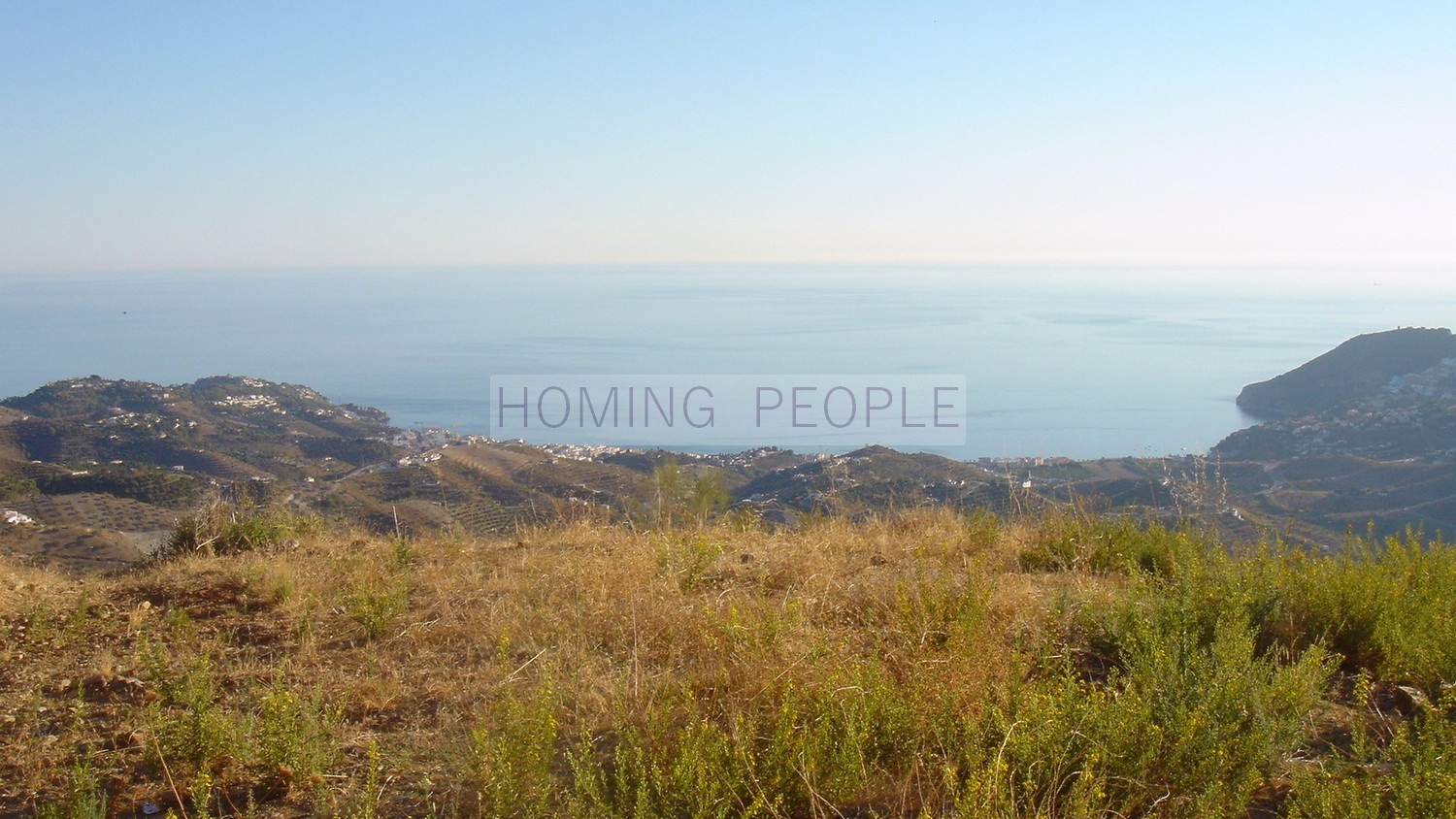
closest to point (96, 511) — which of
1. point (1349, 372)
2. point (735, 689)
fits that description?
point (735, 689)

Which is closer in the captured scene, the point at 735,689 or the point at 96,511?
the point at 735,689

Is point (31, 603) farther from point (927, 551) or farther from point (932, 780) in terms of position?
point (927, 551)

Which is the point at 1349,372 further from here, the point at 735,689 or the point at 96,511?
the point at 96,511

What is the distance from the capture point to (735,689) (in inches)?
103

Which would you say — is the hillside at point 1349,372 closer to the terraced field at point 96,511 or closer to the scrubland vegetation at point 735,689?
the scrubland vegetation at point 735,689

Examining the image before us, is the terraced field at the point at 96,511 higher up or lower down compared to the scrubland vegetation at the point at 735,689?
lower down

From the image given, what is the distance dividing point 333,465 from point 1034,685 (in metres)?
24.2

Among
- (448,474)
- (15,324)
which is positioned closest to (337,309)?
(15,324)

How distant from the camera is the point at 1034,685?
2.45 m

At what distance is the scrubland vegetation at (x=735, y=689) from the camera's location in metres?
2.08

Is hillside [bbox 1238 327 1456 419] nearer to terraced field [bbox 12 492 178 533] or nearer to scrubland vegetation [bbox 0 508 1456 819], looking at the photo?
scrubland vegetation [bbox 0 508 1456 819]

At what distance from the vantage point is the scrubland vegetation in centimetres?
208

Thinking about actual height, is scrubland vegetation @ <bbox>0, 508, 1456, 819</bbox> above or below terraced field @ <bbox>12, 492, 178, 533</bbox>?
above

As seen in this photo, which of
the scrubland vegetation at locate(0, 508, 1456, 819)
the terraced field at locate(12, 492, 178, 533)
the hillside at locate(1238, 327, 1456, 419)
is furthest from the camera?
the hillside at locate(1238, 327, 1456, 419)
